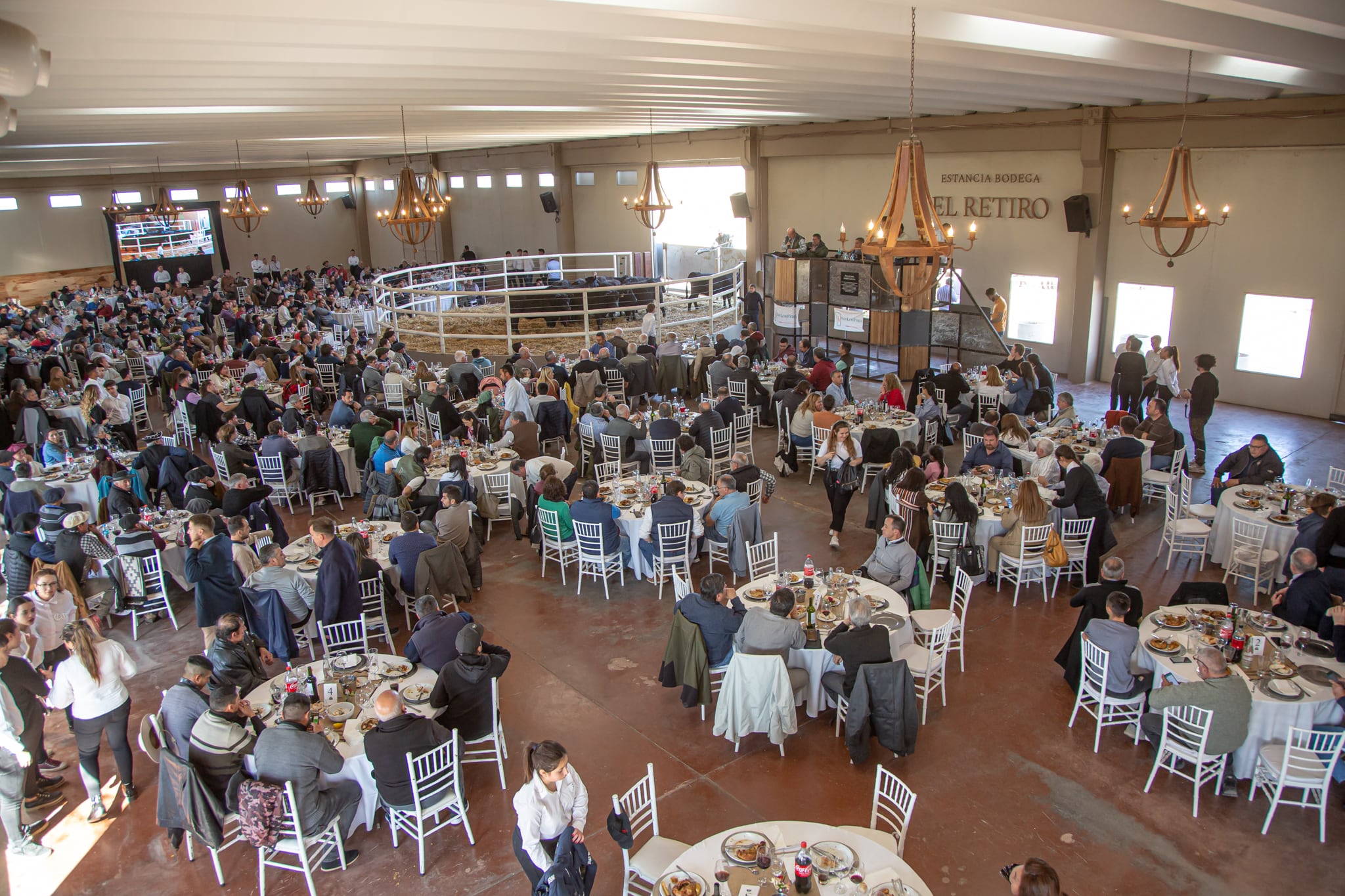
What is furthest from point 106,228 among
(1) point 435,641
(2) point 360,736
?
(2) point 360,736

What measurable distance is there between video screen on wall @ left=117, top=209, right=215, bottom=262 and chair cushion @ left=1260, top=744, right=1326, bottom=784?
32.7 metres

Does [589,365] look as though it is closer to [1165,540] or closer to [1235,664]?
[1165,540]

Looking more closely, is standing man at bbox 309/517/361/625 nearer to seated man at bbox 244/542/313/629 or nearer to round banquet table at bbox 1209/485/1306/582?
seated man at bbox 244/542/313/629

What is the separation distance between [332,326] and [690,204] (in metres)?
10.5

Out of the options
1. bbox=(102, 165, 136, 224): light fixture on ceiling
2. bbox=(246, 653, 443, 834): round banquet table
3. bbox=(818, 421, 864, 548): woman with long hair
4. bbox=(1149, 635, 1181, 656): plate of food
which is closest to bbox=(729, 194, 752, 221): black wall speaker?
bbox=(818, 421, 864, 548): woman with long hair

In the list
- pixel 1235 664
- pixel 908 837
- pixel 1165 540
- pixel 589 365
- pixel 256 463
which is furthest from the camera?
A: pixel 589 365

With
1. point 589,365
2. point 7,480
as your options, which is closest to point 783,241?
point 589,365

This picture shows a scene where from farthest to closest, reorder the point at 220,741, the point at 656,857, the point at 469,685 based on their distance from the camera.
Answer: the point at 469,685 → the point at 220,741 → the point at 656,857

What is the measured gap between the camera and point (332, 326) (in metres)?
21.5

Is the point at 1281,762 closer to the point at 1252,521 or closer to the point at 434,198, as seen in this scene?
the point at 1252,521

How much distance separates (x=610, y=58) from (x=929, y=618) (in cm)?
528

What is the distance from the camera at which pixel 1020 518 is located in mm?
8367

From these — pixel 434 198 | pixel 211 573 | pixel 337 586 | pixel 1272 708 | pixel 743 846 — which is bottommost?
pixel 743 846

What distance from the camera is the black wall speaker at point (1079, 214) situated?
51.0ft
